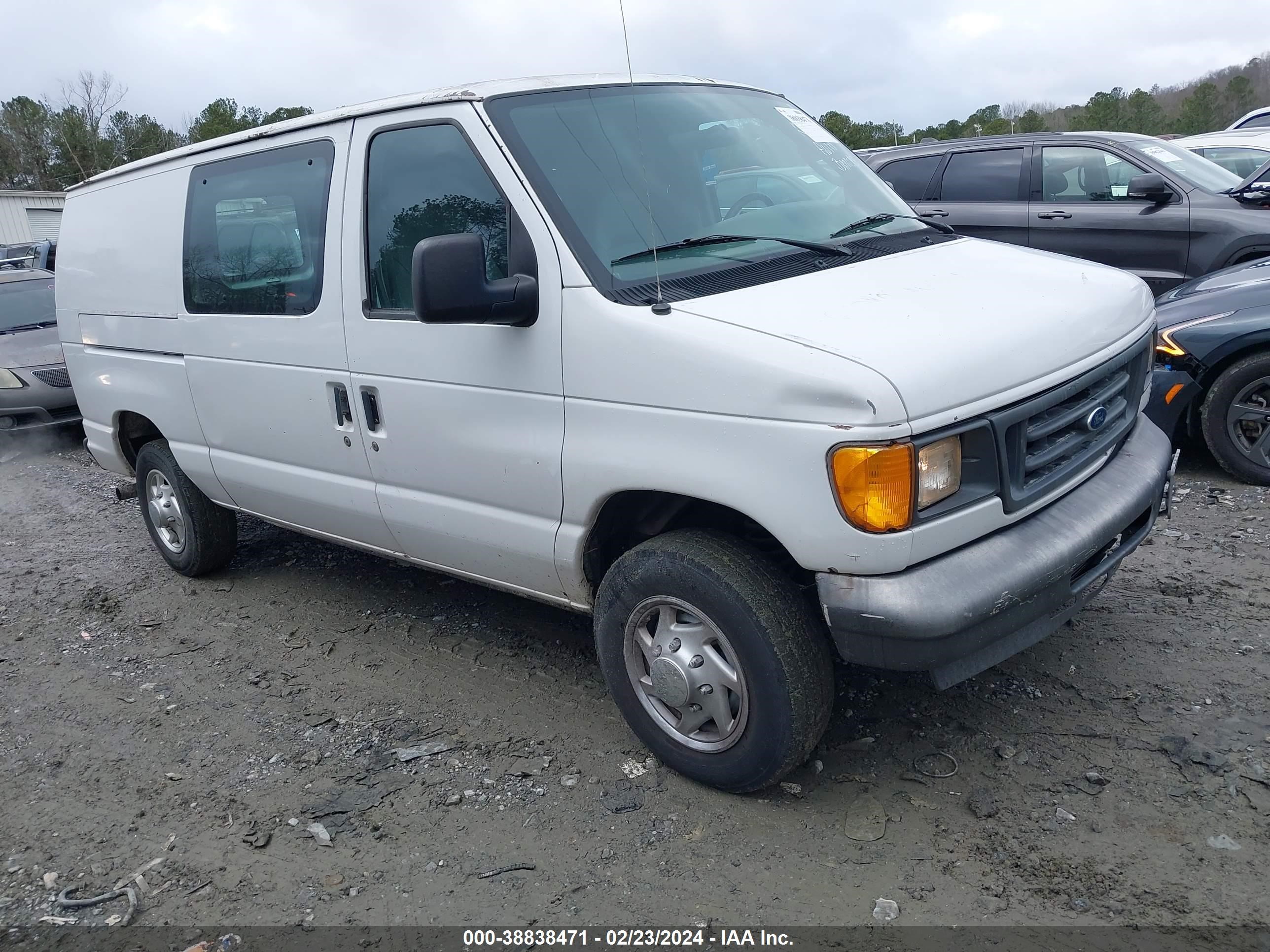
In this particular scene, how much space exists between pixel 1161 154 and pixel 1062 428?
6236 mm

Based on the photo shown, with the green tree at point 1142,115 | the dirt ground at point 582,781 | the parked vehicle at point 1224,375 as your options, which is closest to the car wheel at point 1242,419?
the parked vehicle at point 1224,375

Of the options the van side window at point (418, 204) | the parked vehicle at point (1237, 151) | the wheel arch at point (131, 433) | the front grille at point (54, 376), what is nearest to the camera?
the van side window at point (418, 204)

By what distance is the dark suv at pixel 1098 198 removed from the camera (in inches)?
291

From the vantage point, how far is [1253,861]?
8.89 ft

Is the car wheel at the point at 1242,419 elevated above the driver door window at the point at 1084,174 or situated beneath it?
situated beneath

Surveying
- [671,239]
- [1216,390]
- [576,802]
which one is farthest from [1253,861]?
[1216,390]

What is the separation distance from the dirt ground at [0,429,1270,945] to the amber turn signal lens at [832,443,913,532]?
1015 mm

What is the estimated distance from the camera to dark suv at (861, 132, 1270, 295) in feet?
24.3

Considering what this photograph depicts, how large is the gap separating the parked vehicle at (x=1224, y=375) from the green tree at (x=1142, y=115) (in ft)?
80.0

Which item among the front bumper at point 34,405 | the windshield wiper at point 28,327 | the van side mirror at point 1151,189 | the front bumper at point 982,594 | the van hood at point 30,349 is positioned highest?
the van side mirror at point 1151,189

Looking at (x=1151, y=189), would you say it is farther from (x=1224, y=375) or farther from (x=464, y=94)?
(x=464, y=94)

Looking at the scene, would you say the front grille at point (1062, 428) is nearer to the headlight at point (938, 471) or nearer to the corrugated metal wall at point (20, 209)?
the headlight at point (938, 471)

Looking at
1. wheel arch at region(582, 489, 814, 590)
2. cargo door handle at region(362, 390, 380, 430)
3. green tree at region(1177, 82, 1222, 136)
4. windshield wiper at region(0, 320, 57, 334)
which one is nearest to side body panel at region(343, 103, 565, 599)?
cargo door handle at region(362, 390, 380, 430)

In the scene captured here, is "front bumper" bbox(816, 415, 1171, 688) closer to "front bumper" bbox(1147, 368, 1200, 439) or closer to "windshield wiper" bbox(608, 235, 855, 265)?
"windshield wiper" bbox(608, 235, 855, 265)
